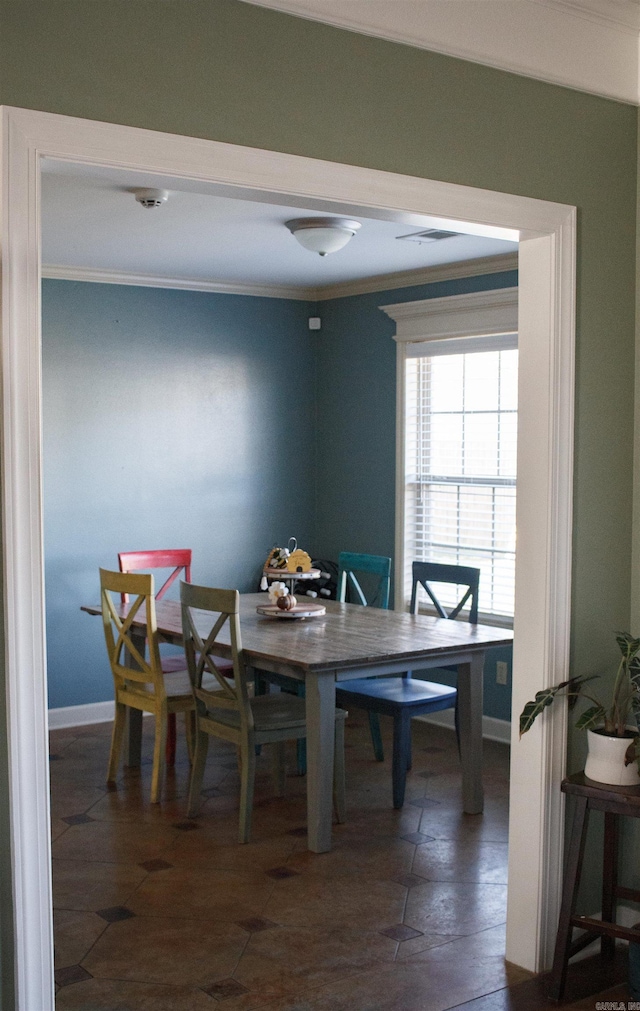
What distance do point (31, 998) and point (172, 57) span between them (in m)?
2.03

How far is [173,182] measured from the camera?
2348mm

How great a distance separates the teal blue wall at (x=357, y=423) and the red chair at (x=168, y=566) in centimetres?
122

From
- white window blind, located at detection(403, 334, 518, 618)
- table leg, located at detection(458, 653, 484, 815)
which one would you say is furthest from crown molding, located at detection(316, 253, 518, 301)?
table leg, located at detection(458, 653, 484, 815)

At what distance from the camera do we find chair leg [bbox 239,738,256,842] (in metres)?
4.10

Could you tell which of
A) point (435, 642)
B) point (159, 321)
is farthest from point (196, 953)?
point (159, 321)

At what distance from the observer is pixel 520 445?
3.08 m

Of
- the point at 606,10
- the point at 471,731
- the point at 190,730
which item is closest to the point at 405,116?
the point at 606,10

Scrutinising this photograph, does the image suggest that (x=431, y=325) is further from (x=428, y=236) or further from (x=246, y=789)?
(x=246, y=789)

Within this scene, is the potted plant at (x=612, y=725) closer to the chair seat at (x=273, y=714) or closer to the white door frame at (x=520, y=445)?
the white door frame at (x=520, y=445)

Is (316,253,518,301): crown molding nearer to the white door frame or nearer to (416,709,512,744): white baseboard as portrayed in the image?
(416,709,512,744): white baseboard

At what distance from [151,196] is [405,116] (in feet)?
5.70

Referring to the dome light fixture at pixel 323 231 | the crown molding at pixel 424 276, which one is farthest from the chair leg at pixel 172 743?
the crown molding at pixel 424 276

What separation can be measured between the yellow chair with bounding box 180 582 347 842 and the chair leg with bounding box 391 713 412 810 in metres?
0.25

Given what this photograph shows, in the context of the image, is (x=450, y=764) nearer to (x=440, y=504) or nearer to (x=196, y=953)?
(x=440, y=504)
